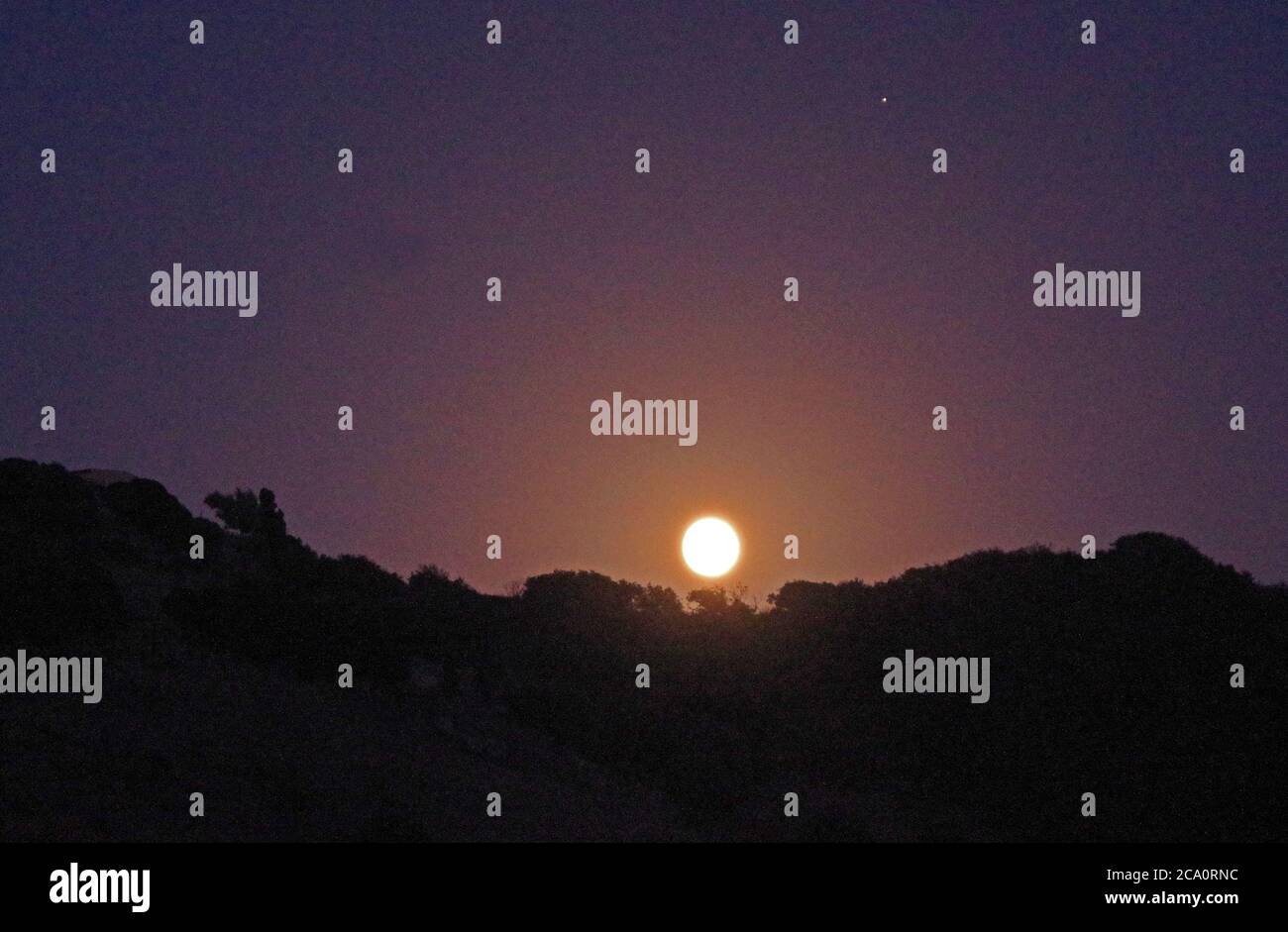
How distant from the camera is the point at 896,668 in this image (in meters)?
32.5

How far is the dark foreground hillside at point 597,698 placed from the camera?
21359 mm

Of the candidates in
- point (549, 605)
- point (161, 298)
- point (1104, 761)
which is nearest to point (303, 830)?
point (161, 298)

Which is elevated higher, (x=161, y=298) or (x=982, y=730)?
(x=161, y=298)

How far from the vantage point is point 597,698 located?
92.8 feet

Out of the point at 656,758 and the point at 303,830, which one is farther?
the point at 656,758

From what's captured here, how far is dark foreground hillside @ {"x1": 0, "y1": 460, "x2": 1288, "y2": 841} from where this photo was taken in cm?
2136

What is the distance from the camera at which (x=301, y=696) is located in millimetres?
24016

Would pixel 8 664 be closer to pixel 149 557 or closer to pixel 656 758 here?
pixel 149 557
